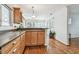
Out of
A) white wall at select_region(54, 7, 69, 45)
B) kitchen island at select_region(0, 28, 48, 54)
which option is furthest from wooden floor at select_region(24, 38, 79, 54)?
kitchen island at select_region(0, 28, 48, 54)

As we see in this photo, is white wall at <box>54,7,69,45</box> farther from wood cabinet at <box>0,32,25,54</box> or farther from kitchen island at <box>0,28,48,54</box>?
wood cabinet at <box>0,32,25,54</box>

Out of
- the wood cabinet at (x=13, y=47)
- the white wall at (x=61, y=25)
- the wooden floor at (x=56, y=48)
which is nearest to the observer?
the wood cabinet at (x=13, y=47)

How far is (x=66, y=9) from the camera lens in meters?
1.43

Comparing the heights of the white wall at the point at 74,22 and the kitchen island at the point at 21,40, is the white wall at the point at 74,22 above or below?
above

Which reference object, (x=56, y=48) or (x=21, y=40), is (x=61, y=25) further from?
(x=21, y=40)

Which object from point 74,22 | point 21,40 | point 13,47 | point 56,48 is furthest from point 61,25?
point 21,40

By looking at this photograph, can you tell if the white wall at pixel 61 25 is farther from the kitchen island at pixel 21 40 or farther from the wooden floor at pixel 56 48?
the kitchen island at pixel 21 40

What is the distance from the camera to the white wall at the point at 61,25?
1.52 metres

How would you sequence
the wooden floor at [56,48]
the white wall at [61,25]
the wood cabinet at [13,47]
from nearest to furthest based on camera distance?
the wood cabinet at [13,47] < the wooden floor at [56,48] < the white wall at [61,25]

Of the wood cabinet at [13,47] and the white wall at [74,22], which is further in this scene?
the white wall at [74,22]

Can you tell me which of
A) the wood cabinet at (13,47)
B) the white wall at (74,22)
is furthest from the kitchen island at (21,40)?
the white wall at (74,22)

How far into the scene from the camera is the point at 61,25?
1.56m
